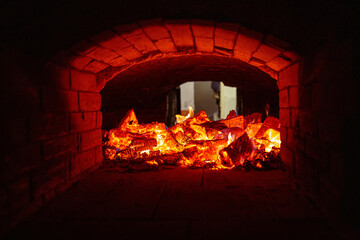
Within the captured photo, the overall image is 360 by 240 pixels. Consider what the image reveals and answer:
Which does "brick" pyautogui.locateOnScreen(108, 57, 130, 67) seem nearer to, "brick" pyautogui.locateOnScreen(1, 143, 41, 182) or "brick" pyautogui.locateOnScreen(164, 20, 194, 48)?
"brick" pyautogui.locateOnScreen(164, 20, 194, 48)

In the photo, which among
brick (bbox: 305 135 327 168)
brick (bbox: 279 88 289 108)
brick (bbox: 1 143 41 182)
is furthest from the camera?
brick (bbox: 279 88 289 108)

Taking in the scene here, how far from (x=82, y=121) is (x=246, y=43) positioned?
239 cm

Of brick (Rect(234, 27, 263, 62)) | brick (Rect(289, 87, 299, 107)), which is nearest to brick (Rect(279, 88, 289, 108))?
brick (Rect(289, 87, 299, 107))

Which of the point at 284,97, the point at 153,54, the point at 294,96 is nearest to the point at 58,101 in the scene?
the point at 153,54

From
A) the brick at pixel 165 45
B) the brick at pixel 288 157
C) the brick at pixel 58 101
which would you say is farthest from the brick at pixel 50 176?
the brick at pixel 288 157

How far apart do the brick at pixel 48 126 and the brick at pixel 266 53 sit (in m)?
2.48

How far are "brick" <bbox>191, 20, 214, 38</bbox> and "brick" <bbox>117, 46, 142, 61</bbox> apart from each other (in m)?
0.93

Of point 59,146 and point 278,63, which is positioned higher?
point 278,63

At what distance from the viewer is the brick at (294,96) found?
2.45 m

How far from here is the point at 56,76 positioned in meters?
2.41

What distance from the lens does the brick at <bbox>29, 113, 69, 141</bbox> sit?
205 centimetres

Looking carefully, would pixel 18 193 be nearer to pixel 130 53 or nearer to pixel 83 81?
pixel 83 81

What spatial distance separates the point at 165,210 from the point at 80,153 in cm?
157

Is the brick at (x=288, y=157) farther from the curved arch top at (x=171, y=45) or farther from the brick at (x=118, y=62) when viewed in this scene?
the brick at (x=118, y=62)
